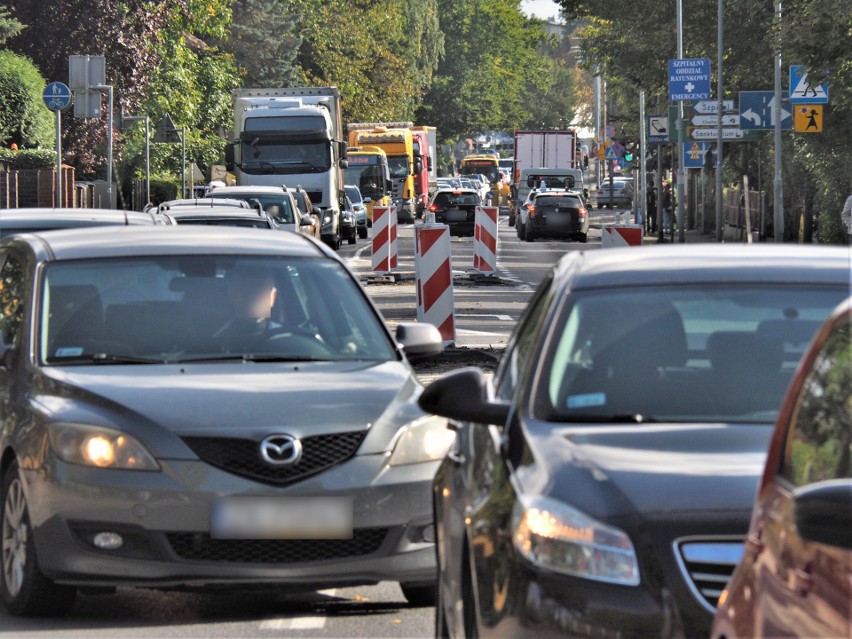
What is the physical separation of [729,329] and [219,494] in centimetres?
206

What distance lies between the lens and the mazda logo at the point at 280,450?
660cm

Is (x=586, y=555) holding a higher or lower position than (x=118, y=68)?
lower

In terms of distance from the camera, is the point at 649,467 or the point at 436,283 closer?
the point at 649,467

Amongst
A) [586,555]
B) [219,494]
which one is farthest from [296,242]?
[586,555]

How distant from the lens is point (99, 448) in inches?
263

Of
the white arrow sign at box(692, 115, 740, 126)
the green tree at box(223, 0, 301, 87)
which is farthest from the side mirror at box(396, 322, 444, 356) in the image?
the green tree at box(223, 0, 301, 87)

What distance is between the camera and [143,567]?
6613 millimetres

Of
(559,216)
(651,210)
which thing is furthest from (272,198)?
(651,210)

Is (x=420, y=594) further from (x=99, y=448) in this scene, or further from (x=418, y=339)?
(x=99, y=448)

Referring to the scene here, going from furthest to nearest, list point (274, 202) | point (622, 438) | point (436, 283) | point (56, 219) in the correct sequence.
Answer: point (274, 202), point (436, 283), point (56, 219), point (622, 438)

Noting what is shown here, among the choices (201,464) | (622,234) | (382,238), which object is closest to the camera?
(201,464)

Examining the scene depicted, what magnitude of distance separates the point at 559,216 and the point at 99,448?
43490 millimetres

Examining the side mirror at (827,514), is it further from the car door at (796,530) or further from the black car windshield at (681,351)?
the black car windshield at (681,351)

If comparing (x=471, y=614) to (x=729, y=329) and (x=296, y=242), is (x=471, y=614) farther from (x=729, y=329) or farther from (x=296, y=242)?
(x=296, y=242)
